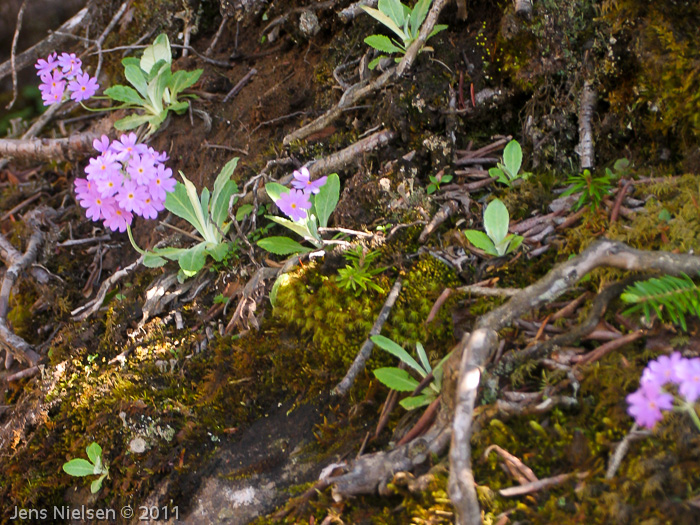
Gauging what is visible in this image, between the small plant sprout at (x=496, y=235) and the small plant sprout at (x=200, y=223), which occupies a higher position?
the small plant sprout at (x=496, y=235)

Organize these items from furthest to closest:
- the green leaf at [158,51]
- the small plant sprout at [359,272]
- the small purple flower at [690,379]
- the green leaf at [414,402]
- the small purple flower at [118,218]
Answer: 1. the green leaf at [158,51]
2. the small purple flower at [118,218]
3. the small plant sprout at [359,272]
4. the green leaf at [414,402]
5. the small purple flower at [690,379]

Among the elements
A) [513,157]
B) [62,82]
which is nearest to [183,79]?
[62,82]

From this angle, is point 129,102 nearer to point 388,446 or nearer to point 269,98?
point 269,98

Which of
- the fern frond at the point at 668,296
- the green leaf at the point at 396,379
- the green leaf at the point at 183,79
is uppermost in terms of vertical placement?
the green leaf at the point at 183,79

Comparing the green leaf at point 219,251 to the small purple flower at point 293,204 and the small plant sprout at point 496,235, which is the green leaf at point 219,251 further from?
the small plant sprout at point 496,235

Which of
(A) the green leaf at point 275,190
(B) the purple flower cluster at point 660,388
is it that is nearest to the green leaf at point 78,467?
(A) the green leaf at point 275,190

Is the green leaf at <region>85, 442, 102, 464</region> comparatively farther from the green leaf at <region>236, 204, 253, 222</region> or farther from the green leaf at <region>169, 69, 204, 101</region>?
the green leaf at <region>169, 69, 204, 101</region>

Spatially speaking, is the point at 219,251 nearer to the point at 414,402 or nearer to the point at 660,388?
the point at 414,402

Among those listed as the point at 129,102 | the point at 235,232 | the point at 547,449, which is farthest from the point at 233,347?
the point at 129,102
